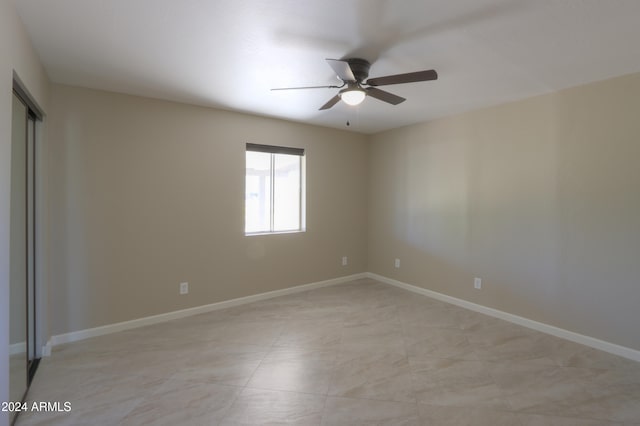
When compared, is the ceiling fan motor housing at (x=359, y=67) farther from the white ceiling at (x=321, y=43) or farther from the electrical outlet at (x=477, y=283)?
the electrical outlet at (x=477, y=283)

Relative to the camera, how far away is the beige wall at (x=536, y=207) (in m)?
2.64

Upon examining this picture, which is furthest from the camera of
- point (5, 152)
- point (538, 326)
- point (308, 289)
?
point (308, 289)

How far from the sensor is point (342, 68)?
2.15 metres

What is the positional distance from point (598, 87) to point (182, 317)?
462cm

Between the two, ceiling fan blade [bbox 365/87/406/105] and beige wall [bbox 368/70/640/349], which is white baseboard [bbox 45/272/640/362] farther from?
ceiling fan blade [bbox 365/87/406/105]

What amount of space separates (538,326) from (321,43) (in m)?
3.33

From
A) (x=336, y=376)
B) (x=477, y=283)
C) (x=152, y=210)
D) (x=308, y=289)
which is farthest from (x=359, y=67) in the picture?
(x=308, y=289)

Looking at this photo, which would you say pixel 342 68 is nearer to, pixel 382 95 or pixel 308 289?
pixel 382 95

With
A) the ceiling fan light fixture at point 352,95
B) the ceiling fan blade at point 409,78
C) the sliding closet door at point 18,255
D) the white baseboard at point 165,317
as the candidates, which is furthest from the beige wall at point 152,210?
the ceiling fan blade at point 409,78

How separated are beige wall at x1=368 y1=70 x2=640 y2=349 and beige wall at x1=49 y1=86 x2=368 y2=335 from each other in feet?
5.44

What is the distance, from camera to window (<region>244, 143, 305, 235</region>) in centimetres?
405

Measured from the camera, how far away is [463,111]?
3.71 meters

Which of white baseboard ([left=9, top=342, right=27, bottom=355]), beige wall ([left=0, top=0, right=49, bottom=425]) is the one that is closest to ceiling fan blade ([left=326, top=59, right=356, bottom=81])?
beige wall ([left=0, top=0, right=49, bottom=425])

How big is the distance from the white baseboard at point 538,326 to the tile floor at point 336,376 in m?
0.09
